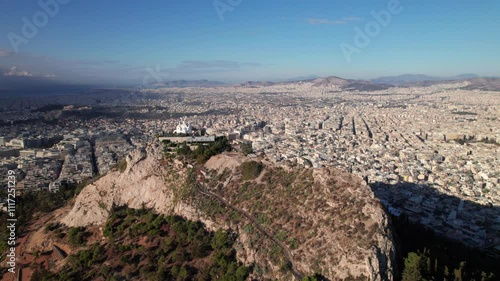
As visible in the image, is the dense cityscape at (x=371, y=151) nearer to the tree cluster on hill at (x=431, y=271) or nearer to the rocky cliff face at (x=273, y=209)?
the rocky cliff face at (x=273, y=209)

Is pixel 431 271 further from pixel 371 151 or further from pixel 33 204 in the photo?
pixel 371 151

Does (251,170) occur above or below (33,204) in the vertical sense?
above

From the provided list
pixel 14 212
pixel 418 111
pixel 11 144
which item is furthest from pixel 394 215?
pixel 418 111

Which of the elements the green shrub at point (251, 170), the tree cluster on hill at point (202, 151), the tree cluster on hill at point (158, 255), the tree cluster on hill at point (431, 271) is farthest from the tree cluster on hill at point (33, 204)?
the tree cluster on hill at point (431, 271)

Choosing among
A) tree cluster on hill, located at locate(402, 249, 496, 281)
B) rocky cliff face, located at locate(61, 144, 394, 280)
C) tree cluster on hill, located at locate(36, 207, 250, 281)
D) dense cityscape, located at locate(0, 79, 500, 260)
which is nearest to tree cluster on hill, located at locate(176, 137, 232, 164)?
rocky cliff face, located at locate(61, 144, 394, 280)

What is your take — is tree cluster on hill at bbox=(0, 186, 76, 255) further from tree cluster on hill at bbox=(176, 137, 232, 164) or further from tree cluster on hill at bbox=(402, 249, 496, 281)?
tree cluster on hill at bbox=(402, 249, 496, 281)

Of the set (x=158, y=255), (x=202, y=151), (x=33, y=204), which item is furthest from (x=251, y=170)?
(x=33, y=204)

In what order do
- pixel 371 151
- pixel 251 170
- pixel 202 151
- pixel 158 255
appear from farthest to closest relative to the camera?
pixel 371 151 < pixel 202 151 < pixel 251 170 < pixel 158 255

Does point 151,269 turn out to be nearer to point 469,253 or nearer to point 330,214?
point 330,214
